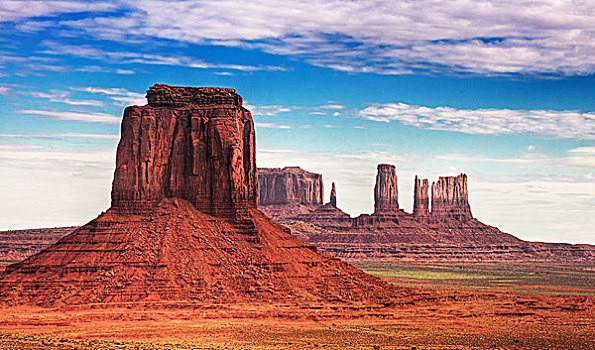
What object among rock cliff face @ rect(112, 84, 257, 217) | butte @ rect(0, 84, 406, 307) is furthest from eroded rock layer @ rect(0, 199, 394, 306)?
rock cliff face @ rect(112, 84, 257, 217)

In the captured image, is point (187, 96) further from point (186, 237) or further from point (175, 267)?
point (175, 267)

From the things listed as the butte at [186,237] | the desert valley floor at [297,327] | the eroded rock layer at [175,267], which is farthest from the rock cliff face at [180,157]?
the desert valley floor at [297,327]

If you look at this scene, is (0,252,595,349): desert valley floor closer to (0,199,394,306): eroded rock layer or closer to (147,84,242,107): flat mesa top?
(0,199,394,306): eroded rock layer

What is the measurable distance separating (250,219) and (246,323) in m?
15.3

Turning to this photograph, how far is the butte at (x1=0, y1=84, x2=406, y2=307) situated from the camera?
323 ft

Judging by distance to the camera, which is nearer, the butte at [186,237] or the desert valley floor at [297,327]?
the desert valley floor at [297,327]

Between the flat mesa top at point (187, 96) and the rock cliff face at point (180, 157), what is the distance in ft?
0.40

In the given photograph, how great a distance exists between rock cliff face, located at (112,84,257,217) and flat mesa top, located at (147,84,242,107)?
123mm

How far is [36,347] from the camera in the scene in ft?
235

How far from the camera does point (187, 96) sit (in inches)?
4235

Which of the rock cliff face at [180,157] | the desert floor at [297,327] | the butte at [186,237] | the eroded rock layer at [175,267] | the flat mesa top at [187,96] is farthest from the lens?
the flat mesa top at [187,96]

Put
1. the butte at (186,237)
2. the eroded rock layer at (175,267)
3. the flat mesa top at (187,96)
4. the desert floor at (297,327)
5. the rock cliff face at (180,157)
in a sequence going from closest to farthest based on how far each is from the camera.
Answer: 1. the desert floor at (297,327)
2. the eroded rock layer at (175,267)
3. the butte at (186,237)
4. the rock cliff face at (180,157)
5. the flat mesa top at (187,96)

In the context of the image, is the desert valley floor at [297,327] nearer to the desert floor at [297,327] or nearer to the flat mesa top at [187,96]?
the desert floor at [297,327]

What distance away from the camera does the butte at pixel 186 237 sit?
9850 centimetres
